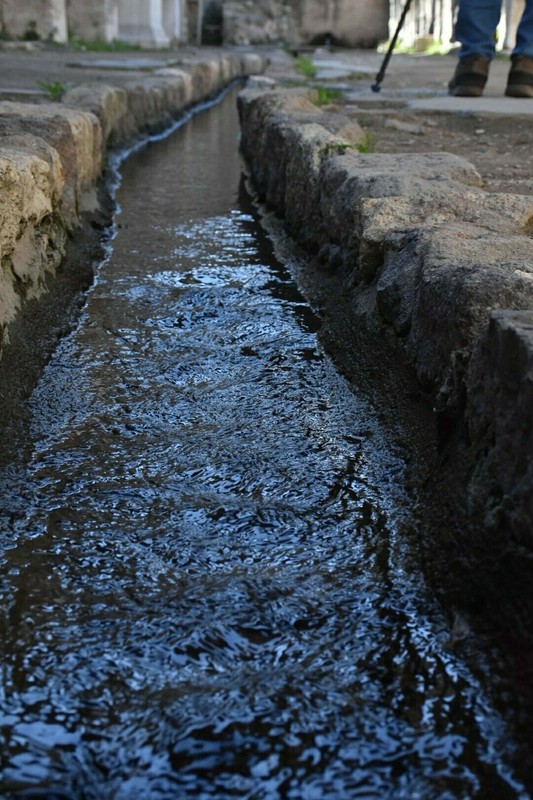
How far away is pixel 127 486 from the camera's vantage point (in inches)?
72.5

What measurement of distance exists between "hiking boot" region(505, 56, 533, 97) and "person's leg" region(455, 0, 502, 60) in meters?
0.17

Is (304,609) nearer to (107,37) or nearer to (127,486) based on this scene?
(127,486)

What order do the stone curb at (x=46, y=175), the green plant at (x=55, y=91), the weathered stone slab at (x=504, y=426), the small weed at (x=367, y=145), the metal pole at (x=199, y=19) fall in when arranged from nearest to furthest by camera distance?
the weathered stone slab at (x=504, y=426)
the stone curb at (x=46, y=175)
the small weed at (x=367, y=145)
the green plant at (x=55, y=91)
the metal pole at (x=199, y=19)

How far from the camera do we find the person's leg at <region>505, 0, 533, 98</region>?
525 cm

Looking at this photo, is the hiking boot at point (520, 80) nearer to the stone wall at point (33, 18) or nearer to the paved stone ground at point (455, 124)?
the paved stone ground at point (455, 124)

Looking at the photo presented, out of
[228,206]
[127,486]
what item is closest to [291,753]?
[127,486]

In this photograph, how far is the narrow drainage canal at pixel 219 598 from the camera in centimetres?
116

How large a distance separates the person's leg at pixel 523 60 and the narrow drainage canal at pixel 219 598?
3.43 m

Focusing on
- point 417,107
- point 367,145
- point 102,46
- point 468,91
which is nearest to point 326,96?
point 417,107

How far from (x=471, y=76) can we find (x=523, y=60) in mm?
319

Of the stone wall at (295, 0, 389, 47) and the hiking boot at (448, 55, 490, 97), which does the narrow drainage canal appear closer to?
the hiking boot at (448, 55, 490, 97)

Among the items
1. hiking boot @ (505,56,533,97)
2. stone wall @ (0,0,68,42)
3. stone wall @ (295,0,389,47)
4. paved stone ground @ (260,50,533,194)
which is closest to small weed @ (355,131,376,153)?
paved stone ground @ (260,50,533,194)

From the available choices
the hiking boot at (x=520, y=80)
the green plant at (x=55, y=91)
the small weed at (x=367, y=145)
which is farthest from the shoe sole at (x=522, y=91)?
the green plant at (x=55, y=91)

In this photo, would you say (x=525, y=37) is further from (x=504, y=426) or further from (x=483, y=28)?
(x=504, y=426)
